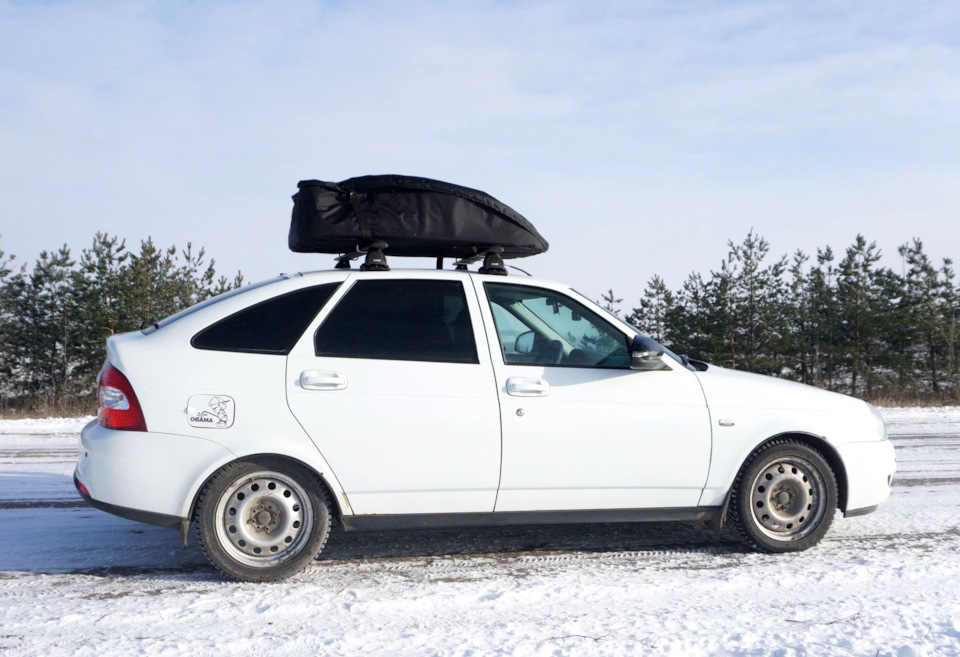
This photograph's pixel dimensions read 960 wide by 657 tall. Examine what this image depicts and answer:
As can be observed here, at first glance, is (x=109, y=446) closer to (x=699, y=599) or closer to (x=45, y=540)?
(x=45, y=540)

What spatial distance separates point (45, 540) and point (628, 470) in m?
3.94

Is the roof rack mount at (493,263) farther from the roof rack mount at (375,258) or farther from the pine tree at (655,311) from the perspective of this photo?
the pine tree at (655,311)

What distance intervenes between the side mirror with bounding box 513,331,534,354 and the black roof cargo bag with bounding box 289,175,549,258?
60 cm

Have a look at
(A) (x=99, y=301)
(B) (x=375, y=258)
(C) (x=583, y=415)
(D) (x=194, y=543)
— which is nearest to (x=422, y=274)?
(B) (x=375, y=258)

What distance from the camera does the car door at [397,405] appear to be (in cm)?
432

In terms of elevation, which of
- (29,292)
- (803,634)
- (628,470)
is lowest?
(803,634)

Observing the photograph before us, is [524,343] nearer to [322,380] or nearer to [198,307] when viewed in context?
[322,380]

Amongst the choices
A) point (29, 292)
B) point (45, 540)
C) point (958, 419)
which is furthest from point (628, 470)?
point (29, 292)

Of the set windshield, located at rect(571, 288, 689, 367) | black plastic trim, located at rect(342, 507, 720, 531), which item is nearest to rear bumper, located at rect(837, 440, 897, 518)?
black plastic trim, located at rect(342, 507, 720, 531)

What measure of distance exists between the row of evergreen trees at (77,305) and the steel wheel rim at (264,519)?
33.0 m

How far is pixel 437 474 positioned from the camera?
4.41 meters

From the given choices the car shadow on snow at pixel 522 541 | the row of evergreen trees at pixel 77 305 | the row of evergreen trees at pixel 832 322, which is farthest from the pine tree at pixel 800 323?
the car shadow on snow at pixel 522 541

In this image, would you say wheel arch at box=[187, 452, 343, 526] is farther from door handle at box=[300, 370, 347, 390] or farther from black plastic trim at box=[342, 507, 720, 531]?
door handle at box=[300, 370, 347, 390]

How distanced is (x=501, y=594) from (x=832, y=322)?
40.9m
